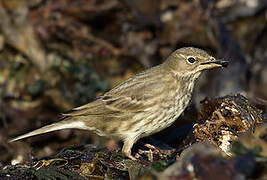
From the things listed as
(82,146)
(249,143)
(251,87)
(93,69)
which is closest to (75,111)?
A: (82,146)

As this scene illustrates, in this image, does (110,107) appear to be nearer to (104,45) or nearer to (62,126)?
(62,126)

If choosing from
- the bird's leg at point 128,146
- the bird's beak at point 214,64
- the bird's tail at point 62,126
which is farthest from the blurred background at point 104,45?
the bird's beak at point 214,64

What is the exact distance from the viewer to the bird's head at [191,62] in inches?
209

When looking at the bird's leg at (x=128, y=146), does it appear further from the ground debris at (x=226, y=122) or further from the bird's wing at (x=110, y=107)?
the ground debris at (x=226, y=122)

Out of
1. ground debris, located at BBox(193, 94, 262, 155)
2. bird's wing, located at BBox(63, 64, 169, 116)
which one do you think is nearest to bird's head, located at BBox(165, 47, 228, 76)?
bird's wing, located at BBox(63, 64, 169, 116)

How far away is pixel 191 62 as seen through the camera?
5.46 meters

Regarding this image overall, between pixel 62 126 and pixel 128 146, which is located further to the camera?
pixel 62 126

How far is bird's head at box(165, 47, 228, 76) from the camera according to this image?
530 cm

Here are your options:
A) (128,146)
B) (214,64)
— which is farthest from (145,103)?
(214,64)

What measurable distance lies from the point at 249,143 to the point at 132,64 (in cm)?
626

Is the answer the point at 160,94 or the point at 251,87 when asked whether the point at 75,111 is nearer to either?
the point at 160,94

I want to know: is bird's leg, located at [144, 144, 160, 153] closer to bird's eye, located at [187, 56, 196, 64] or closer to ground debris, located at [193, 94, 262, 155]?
ground debris, located at [193, 94, 262, 155]

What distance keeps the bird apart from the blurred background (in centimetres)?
267

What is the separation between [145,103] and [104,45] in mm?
3894
